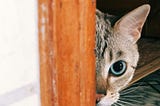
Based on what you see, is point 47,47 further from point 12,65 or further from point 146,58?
point 146,58

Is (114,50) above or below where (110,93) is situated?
above

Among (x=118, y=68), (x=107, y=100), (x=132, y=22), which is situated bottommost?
(x=107, y=100)

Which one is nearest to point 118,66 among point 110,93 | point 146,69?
point 110,93

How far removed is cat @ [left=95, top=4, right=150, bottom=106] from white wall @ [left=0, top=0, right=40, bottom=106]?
26.5 inches

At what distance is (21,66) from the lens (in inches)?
19.9

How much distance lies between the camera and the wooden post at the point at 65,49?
1.66 feet

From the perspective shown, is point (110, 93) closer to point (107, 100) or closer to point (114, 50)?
point (107, 100)

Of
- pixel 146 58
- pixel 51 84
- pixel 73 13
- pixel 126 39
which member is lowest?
pixel 146 58

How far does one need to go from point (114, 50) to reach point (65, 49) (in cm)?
74

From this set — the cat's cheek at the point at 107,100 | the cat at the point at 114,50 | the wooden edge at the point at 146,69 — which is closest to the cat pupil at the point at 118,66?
the cat at the point at 114,50

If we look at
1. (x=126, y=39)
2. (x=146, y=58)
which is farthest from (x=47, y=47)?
(x=146, y=58)

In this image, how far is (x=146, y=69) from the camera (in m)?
2.18

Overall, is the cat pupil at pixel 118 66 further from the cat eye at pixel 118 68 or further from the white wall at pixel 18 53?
the white wall at pixel 18 53

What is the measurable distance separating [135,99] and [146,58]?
76 centimetres
